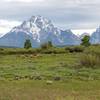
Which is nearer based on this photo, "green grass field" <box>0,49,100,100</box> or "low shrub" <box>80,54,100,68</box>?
"green grass field" <box>0,49,100,100</box>

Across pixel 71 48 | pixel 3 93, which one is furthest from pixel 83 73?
pixel 71 48

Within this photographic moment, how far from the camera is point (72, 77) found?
25750mm

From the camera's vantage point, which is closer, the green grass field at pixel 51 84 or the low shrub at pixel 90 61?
the green grass field at pixel 51 84

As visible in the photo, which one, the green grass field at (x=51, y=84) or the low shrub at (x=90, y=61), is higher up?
the low shrub at (x=90, y=61)

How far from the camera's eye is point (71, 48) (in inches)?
2108

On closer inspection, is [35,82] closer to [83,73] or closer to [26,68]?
[83,73]

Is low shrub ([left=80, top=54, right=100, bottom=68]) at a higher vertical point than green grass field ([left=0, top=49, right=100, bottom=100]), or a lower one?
higher

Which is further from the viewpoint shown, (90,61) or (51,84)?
(90,61)

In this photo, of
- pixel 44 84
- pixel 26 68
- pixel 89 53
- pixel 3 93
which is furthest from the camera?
pixel 89 53

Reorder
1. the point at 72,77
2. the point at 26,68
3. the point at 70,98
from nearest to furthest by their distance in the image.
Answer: the point at 70,98, the point at 72,77, the point at 26,68

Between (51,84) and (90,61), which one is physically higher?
(90,61)

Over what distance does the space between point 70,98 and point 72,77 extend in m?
7.59

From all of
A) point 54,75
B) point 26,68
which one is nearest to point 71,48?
point 26,68

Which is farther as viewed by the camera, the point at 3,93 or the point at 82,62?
the point at 82,62
